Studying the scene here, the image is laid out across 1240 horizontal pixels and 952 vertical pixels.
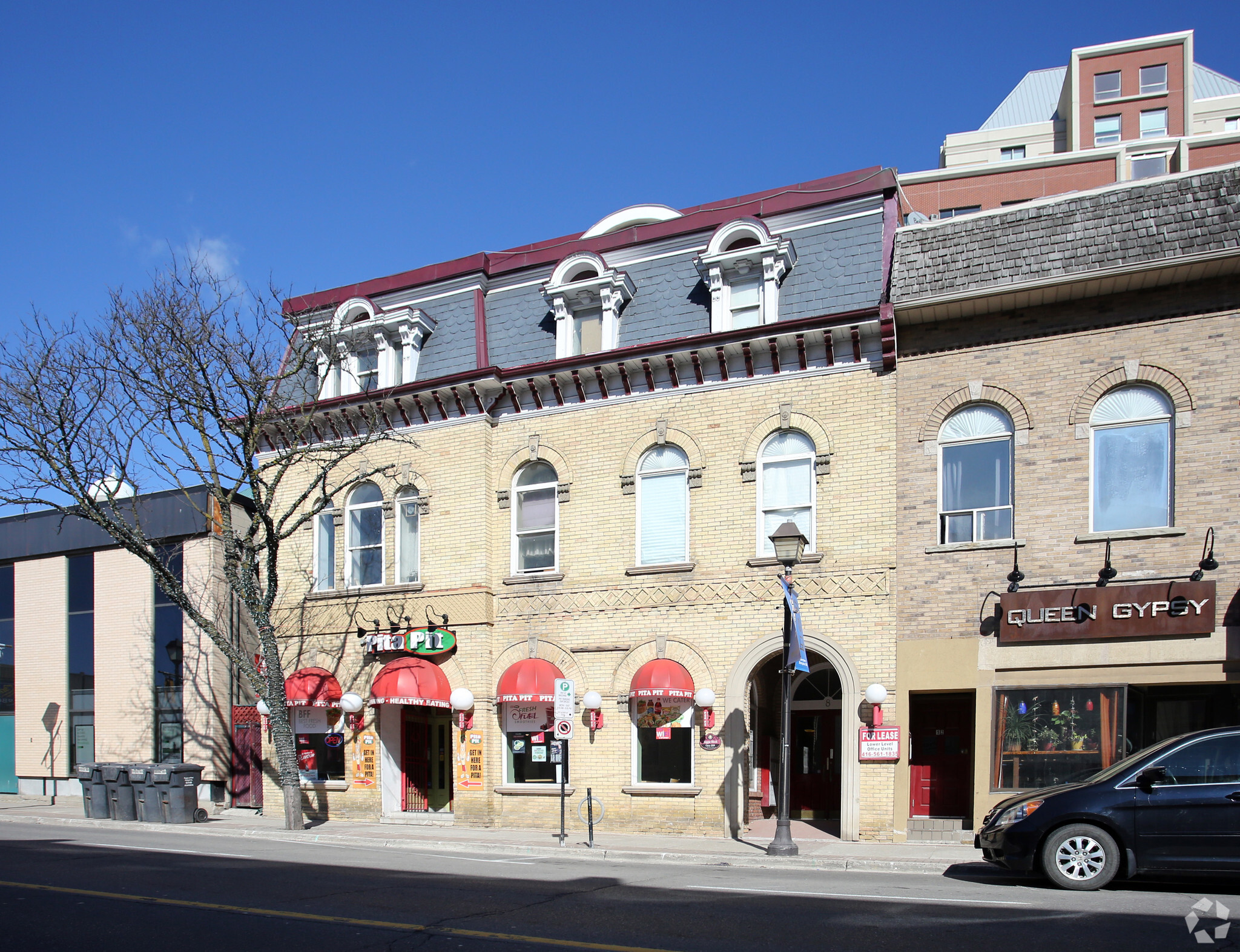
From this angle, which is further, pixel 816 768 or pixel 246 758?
pixel 246 758

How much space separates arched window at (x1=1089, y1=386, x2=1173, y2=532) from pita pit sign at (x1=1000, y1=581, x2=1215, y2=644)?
1.02 metres

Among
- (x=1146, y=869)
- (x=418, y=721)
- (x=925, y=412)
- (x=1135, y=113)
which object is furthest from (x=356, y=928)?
(x=1135, y=113)

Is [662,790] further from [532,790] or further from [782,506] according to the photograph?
[782,506]

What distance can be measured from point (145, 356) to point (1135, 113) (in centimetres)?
4423

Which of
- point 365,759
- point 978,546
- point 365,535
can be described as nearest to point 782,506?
point 978,546

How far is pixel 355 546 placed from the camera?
22109 mm

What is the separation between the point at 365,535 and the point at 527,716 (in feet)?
17.2

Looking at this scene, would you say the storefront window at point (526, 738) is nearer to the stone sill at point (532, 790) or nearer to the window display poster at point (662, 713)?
the stone sill at point (532, 790)

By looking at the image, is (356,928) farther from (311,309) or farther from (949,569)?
(311,309)

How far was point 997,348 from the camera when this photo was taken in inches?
664

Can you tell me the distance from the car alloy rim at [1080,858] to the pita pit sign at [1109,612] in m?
5.37

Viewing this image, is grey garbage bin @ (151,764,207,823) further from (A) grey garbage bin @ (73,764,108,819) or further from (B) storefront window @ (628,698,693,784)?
(B) storefront window @ (628,698,693,784)

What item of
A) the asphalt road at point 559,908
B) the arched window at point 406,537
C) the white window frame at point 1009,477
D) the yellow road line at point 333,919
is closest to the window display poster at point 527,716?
the arched window at point 406,537

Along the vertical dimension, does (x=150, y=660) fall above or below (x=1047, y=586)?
below
